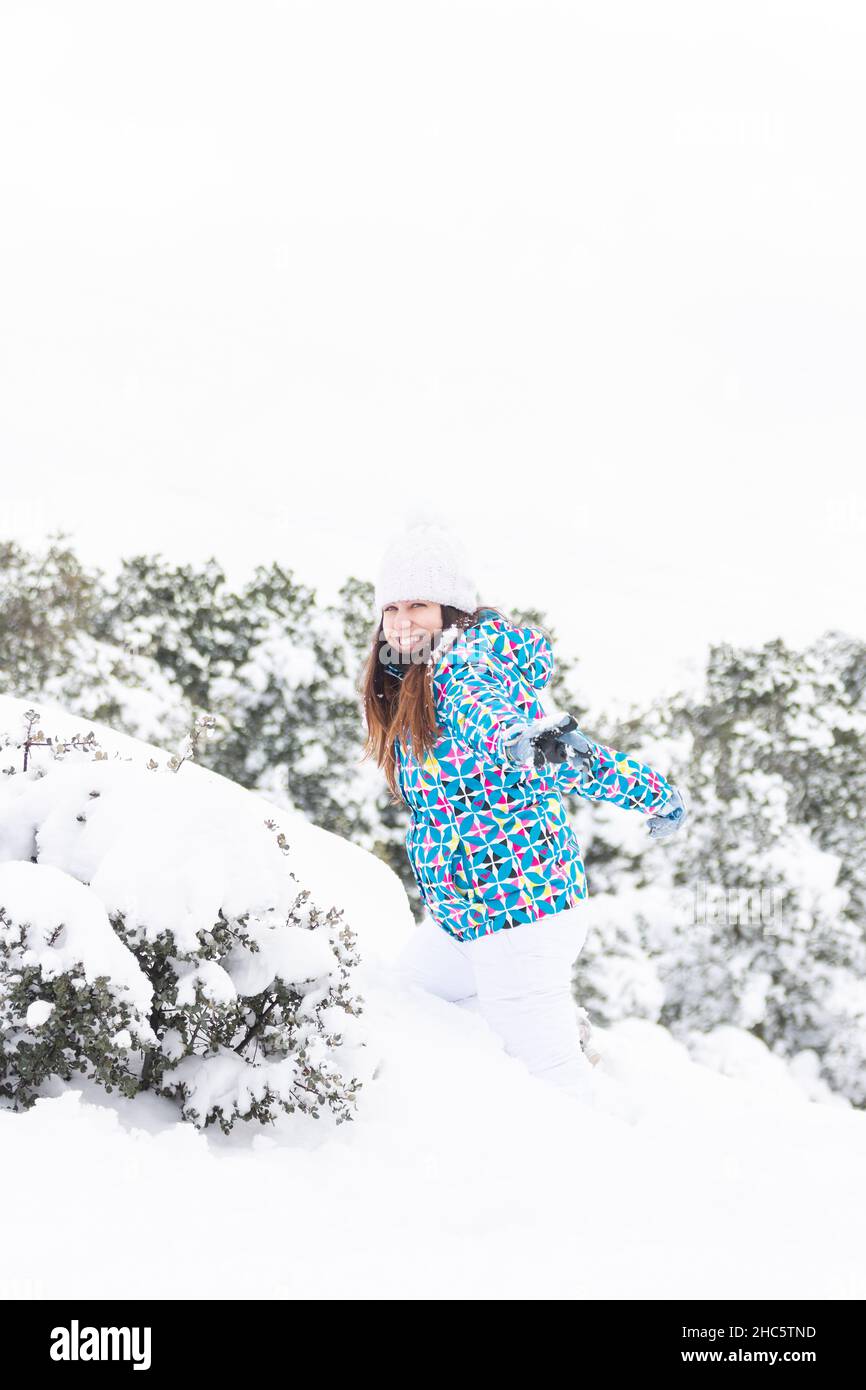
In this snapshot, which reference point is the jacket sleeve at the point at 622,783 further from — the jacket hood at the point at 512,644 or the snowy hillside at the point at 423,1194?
the snowy hillside at the point at 423,1194

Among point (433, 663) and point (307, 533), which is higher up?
point (307, 533)

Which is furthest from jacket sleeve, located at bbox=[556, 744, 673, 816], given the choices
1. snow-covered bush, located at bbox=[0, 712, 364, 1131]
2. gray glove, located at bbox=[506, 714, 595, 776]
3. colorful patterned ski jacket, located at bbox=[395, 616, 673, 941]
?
snow-covered bush, located at bbox=[0, 712, 364, 1131]

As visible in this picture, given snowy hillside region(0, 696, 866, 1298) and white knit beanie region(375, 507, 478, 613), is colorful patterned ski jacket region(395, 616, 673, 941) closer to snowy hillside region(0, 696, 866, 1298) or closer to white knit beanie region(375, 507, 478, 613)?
white knit beanie region(375, 507, 478, 613)

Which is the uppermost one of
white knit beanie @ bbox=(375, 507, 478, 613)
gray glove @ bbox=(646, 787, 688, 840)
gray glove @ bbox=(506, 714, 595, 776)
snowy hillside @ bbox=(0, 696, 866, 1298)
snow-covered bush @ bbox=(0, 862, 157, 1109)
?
white knit beanie @ bbox=(375, 507, 478, 613)

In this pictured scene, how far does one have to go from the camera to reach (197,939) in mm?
2646

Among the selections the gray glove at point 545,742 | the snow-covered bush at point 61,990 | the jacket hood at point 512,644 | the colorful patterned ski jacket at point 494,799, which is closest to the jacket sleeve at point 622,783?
the colorful patterned ski jacket at point 494,799

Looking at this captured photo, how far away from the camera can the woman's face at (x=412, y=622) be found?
11.0ft

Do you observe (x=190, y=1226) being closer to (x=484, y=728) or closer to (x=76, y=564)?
(x=484, y=728)

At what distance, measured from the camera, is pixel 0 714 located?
5.55 metres

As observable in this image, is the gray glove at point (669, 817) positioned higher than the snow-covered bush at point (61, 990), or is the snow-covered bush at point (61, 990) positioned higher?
the gray glove at point (669, 817)

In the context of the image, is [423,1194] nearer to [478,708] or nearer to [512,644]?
[478,708]

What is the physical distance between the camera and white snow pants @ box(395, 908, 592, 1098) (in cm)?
329
